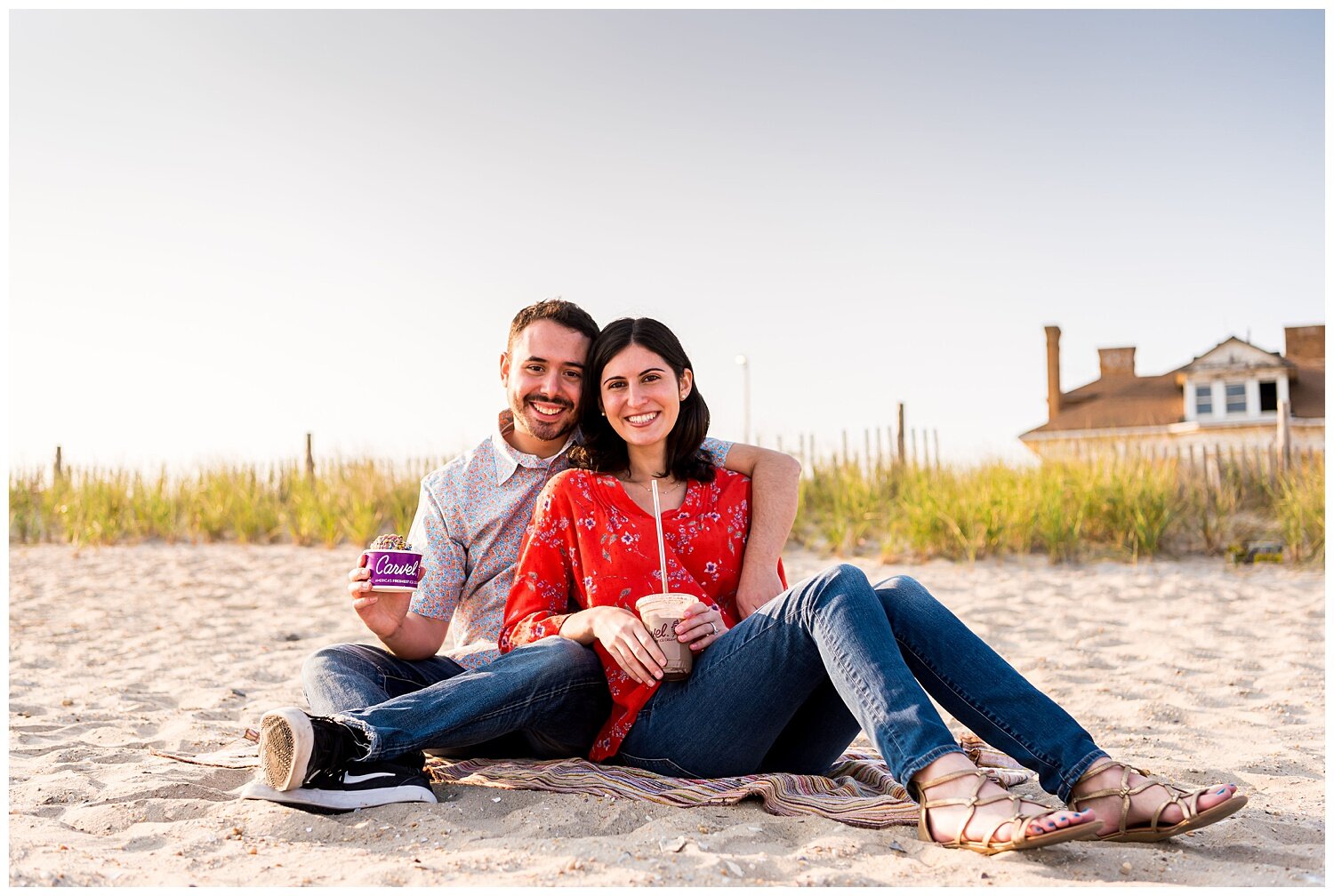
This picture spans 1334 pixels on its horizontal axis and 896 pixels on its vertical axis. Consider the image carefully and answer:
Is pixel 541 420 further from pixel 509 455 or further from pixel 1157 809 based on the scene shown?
pixel 1157 809

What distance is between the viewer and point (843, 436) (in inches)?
482

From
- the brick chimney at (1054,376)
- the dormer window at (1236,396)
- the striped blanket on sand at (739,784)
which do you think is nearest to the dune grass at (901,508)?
the striped blanket on sand at (739,784)

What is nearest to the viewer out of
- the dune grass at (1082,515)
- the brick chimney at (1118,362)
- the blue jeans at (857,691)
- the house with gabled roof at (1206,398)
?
the blue jeans at (857,691)

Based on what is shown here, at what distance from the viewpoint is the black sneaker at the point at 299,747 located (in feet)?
Result: 8.19

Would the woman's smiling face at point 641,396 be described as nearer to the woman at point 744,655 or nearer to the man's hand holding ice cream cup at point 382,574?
the woman at point 744,655

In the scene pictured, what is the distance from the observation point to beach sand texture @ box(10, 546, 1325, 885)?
2223 mm

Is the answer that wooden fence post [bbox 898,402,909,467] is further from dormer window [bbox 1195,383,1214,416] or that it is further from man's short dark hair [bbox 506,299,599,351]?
dormer window [bbox 1195,383,1214,416]

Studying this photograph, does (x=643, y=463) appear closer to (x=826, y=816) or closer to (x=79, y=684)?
(x=826, y=816)

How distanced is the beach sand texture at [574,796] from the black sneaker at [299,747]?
0.12 m

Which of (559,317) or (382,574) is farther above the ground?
(559,317)

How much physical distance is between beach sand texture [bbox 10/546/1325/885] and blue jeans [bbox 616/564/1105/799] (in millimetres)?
190

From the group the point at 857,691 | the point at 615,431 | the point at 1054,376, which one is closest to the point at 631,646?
the point at 857,691

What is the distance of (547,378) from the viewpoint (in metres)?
3.25

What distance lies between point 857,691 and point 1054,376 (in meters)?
24.2
